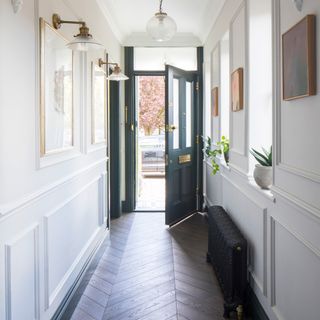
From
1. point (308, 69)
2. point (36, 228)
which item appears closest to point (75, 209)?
point (36, 228)

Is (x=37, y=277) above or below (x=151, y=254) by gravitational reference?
above

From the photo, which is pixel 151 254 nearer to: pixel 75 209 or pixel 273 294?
pixel 75 209

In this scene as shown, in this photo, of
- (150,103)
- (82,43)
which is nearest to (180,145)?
(82,43)

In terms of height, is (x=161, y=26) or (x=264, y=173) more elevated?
(x=161, y=26)

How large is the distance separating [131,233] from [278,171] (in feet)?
8.79

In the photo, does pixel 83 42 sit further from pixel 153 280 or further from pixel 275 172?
pixel 153 280

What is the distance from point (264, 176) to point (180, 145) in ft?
8.44

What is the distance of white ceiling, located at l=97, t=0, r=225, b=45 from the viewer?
12.1 ft

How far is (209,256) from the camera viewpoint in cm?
319

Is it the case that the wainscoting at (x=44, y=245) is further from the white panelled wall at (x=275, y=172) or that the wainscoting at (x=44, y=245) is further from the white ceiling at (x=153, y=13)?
the white ceiling at (x=153, y=13)

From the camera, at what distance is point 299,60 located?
4.71ft

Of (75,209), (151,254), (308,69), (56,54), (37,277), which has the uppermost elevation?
(56,54)

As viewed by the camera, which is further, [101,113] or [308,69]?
[101,113]

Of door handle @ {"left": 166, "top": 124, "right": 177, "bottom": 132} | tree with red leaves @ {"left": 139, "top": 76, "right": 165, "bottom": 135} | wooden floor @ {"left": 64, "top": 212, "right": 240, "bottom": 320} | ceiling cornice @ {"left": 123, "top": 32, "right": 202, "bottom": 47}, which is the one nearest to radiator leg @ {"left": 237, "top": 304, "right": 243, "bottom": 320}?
wooden floor @ {"left": 64, "top": 212, "right": 240, "bottom": 320}
